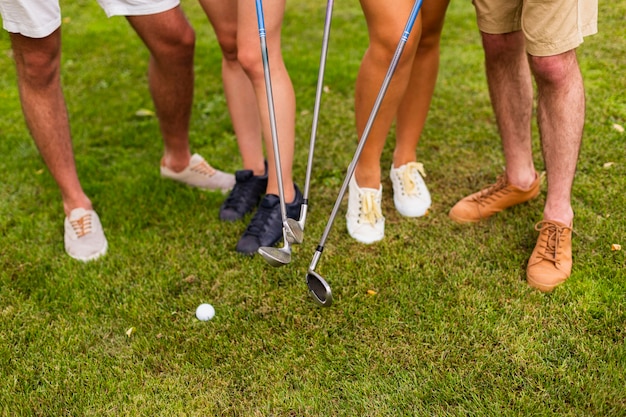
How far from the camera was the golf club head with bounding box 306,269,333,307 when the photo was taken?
243cm

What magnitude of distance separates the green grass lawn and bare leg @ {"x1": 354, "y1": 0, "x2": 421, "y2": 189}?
→ 0.42 meters

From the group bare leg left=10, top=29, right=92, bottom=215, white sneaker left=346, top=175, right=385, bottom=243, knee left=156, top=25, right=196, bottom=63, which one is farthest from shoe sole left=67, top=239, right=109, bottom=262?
white sneaker left=346, top=175, right=385, bottom=243

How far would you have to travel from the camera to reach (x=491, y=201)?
320cm

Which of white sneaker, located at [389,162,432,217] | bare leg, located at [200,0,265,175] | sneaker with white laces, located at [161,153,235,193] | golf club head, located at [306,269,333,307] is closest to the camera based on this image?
golf club head, located at [306,269,333,307]

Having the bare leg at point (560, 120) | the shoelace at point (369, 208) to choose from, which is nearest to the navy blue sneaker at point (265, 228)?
the shoelace at point (369, 208)

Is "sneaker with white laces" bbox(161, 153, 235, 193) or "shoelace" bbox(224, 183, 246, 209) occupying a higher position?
"shoelace" bbox(224, 183, 246, 209)

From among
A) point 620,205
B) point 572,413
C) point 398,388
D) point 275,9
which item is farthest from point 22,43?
point 620,205

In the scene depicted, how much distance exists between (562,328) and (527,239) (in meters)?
0.65

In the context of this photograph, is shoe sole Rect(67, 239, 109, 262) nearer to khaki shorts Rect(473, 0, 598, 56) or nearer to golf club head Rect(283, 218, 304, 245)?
golf club head Rect(283, 218, 304, 245)

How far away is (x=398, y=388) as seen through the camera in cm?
229

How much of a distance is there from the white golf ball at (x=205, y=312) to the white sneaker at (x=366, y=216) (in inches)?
32.5

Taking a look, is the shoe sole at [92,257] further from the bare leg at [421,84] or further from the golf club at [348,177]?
the bare leg at [421,84]

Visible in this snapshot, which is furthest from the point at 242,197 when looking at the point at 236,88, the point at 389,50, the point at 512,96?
the point at 512,96

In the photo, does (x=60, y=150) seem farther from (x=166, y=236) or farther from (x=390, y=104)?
(x=390, y=104)
